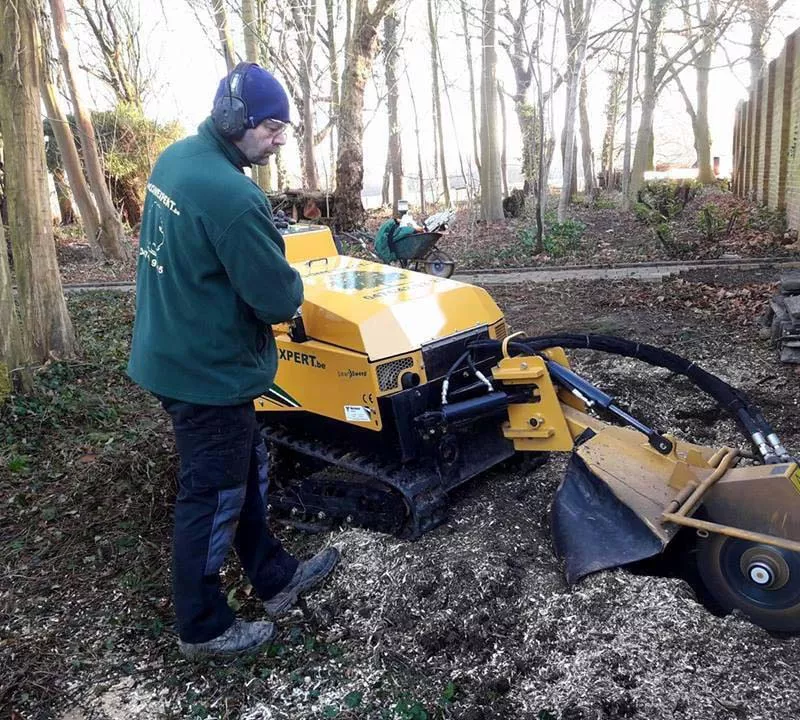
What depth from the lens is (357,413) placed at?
3328 millimetres

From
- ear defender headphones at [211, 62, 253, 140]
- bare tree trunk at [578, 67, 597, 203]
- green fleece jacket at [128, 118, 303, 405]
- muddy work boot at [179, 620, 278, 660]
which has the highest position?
bare tree trunk at [578, 67, 597, 203]

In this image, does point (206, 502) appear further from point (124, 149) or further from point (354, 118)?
point (124, 149)

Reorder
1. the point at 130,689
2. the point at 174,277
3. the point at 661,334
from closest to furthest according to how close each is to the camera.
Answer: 1. the point at 174,277
2. the point at 130,689
3. the point at 661,334

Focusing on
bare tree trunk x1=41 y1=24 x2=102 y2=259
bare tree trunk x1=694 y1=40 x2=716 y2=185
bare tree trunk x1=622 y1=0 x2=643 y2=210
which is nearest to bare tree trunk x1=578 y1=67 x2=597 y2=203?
bare tree trunk x1=622 y1=0 x2=643 y2=210

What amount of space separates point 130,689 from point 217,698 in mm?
359

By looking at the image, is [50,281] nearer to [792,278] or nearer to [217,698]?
[217,698]

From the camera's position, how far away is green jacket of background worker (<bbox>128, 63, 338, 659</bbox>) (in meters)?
2.45

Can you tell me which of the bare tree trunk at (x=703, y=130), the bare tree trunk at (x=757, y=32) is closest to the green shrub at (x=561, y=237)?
the bare tree trunk at (x=757, y=32)

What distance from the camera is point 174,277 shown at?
8.21ft

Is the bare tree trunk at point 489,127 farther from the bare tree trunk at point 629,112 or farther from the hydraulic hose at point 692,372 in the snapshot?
the hydraulic hose at point 692,372

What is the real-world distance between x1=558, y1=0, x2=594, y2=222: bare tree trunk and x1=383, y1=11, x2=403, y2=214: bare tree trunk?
6692 millimetres

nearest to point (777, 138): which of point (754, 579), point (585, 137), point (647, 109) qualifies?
point (647, 109)

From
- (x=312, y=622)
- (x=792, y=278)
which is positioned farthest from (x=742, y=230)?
(x=312, y=622)

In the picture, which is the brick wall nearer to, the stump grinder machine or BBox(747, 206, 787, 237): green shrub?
BBox(747, 206, 787, 237): green shrub
